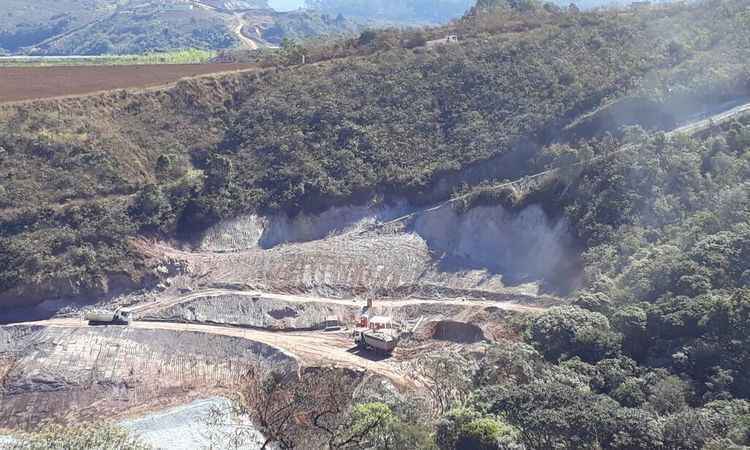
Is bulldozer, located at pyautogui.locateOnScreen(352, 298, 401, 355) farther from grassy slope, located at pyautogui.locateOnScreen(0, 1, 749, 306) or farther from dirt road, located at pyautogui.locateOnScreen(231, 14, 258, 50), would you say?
dirt road, located at pyautogui.locateOnScreen(231, 14, 258, 50)

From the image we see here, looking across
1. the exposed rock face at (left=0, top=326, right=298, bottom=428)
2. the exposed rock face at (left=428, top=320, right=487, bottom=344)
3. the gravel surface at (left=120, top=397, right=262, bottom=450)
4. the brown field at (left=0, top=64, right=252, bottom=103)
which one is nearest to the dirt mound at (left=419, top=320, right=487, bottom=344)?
the exposed rock face at (left=428, top=320, right=487, bottom=344)

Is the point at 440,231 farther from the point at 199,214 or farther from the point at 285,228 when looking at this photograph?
the point at 199,214

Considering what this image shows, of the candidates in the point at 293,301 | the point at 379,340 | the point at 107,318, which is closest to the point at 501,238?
the point at 379,340

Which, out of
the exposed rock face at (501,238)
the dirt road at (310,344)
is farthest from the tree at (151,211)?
the exposed rock face at (501,238)

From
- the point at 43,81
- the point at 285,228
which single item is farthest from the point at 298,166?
the point at 43,81

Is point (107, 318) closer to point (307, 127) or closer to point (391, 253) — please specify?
point (391, 253)

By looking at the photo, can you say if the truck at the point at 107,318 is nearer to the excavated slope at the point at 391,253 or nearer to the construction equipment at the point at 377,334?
the excavated slope at the point at 391,253

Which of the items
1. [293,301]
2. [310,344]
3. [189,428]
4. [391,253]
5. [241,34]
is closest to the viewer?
[189,428]
